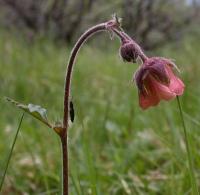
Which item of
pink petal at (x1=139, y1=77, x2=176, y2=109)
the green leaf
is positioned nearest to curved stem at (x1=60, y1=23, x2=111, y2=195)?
the green leaf

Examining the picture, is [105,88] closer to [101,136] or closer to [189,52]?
[189,52]

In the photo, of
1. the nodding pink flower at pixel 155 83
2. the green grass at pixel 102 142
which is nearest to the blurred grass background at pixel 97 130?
the green grass at pixel 102 142

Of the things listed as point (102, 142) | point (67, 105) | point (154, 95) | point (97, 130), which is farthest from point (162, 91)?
point (97, 130)

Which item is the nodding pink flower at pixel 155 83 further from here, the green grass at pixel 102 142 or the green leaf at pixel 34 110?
the green leaf at pixel 34 110

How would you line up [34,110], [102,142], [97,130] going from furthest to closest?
[97,130] < [102,142] < [34,110]

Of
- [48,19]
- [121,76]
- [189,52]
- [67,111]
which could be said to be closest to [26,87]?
[121,76]

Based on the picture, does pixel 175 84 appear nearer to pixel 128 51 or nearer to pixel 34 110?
pixel 128 51
